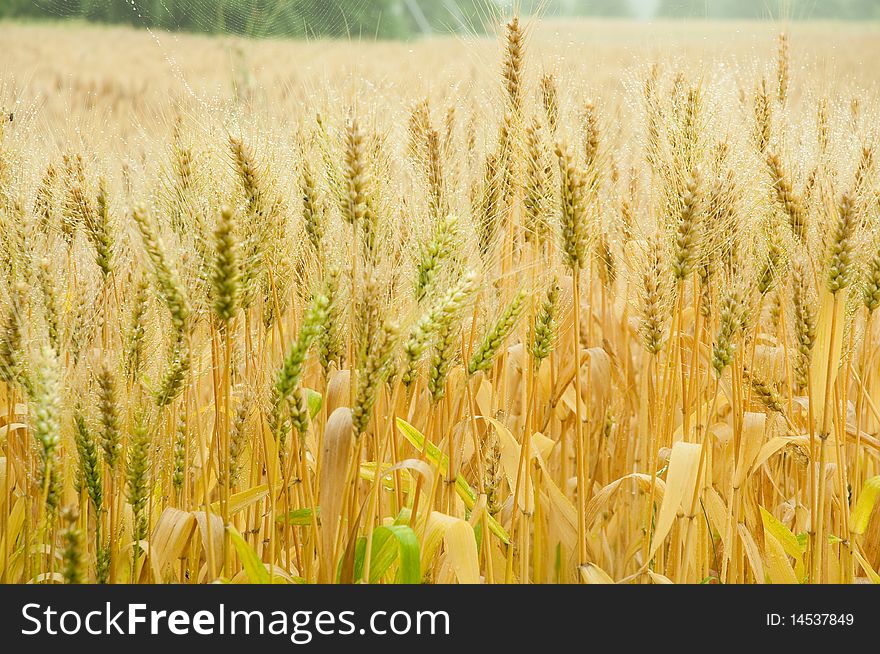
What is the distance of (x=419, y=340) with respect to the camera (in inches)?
41.9

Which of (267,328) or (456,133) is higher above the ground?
(456,133)

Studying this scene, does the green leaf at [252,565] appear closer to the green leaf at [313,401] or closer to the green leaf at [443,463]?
the green leaf at [443,463]

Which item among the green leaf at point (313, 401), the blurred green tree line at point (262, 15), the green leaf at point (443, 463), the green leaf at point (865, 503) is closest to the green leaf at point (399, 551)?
the green leaf at point (443, 463)

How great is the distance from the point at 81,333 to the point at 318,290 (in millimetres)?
451

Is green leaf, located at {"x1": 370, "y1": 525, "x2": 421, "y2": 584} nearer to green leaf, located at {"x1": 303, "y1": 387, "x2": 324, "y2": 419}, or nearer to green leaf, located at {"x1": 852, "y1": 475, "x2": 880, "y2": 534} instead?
green leaf, located at {"x1": 303, "y1": 387, "x2": 324, "y2": 419}

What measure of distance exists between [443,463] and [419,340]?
1.40 ft

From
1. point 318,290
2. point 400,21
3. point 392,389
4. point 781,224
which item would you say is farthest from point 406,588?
point 400,21

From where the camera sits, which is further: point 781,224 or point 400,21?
point 400,21

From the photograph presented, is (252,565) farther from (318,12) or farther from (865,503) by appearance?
(318,12)

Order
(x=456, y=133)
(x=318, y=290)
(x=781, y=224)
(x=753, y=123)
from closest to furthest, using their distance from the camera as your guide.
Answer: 1. (x=318, y=290)
2. (x=781, y=224)
3. (x=753, y=123)
4. (x=456, y=133)

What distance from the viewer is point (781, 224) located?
1.50 meters

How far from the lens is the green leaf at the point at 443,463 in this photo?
1.34 meters

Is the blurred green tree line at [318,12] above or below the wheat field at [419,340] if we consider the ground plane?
above

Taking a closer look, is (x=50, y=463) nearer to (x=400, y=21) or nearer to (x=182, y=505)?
(x=182, y=505)
